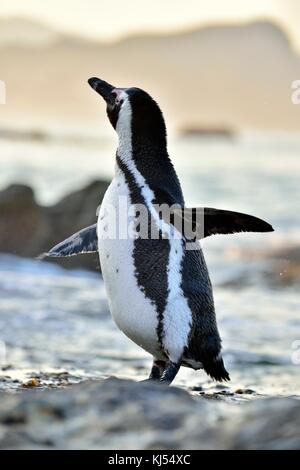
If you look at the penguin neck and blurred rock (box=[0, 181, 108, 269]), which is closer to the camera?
the penguin neck

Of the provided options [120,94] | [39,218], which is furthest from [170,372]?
[39,218]

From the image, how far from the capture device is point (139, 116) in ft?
12.2

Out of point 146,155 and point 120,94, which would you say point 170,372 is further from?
point 120,94

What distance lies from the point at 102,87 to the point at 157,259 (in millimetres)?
872

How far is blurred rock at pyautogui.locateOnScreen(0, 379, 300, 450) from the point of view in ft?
6.57

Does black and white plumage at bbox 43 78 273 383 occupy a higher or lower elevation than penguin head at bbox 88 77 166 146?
lower

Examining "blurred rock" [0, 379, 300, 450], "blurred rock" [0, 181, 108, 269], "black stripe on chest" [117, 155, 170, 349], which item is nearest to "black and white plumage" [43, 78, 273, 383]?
"black stripe on chest" [117, 155, 170, 349]

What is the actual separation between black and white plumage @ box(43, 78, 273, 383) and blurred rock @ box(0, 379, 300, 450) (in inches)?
49.6

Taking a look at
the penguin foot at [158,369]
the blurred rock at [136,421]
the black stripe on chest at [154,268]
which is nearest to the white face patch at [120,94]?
the black stripe on chest at [154,268]

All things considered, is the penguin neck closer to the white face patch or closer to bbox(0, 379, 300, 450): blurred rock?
the white face patch

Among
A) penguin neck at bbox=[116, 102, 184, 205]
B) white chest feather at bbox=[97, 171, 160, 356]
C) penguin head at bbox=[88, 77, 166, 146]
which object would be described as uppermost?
penguin head at bbox=[88, 77, 166, 146]

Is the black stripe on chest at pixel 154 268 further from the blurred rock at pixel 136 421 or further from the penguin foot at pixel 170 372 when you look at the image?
the blurred rock at pixel 136 421

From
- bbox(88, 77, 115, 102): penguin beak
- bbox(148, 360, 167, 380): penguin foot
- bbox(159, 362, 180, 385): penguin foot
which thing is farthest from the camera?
bbox(88, 77, 115, 102): penguin beak

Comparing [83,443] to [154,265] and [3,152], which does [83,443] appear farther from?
[3,152]
